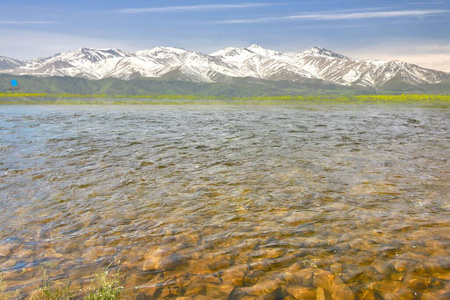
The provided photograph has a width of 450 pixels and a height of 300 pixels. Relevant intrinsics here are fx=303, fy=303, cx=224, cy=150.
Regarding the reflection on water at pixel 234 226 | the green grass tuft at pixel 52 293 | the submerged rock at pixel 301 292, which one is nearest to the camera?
the green grass tuft at pixel 52 293

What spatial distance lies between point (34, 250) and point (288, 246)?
6250 millimetres

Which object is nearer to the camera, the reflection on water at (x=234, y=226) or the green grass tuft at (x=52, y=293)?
the green grass tuft at (x=52, y=293)

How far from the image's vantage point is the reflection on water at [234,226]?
6.13m

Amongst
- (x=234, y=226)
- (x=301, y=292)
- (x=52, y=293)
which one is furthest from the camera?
(x=234, y=226)

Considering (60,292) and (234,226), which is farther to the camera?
(234,226)

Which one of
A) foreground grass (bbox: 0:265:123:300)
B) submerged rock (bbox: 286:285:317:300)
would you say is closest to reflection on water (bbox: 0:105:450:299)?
submerged rock (bbox: 286:285:317:300)

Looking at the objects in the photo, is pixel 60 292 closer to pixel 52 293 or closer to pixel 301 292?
pixel 52 293

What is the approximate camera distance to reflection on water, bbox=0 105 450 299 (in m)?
6.13

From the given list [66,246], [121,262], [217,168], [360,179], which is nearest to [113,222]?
[66,246]

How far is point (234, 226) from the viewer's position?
29.1 ft

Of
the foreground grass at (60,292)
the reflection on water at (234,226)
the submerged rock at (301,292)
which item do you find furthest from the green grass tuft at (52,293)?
the submerged rock at (301,292)

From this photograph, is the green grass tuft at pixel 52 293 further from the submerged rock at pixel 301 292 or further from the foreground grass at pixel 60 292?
the submerged rock at pixel 301 292

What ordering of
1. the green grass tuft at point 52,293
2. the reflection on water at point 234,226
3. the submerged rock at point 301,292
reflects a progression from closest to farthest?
the green grass tuft at point 52,293 → the submerged rock at point 301,292 → the reflection on water at point 234,226

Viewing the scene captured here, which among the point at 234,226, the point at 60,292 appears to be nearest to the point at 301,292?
the point at 234,226
